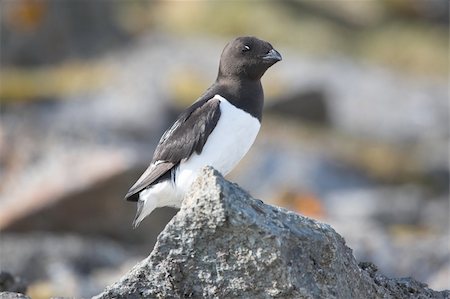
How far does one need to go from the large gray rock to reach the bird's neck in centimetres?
367

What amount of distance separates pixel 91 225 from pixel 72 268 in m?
2.83

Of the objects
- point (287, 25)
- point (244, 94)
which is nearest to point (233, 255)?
point (244, 94)

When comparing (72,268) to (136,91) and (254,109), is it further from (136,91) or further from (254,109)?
(136,91)

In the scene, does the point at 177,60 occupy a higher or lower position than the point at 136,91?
higher

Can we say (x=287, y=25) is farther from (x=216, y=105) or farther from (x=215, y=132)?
(x=215, y=132)

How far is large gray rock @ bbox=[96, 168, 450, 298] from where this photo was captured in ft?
31.4

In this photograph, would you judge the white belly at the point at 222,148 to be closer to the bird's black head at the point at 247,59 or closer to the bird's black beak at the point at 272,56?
the bird's black head at the point at 247,59

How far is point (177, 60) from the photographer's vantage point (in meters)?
42.7

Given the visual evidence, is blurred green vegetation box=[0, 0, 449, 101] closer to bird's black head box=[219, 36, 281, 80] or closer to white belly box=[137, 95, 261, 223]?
bird's black head box=[219, 36, 281, 80]

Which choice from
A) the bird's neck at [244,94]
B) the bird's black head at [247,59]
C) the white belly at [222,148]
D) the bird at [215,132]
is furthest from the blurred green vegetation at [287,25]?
the white belly at [222,148]

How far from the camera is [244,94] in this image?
13570 millimetres

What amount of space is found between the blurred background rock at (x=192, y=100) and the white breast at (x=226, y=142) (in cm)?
423

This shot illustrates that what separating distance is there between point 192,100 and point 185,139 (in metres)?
23.6

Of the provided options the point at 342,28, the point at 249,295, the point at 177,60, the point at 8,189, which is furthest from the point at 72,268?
the point at 342,28
